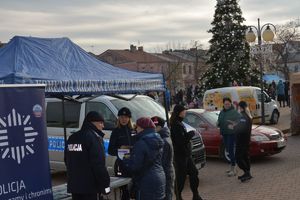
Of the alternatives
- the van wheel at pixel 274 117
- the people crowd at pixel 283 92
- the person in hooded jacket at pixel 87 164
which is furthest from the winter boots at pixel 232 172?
the people crowd at pixel 283 92

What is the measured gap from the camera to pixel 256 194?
31.5ft

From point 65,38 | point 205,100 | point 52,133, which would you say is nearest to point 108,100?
point 52,133

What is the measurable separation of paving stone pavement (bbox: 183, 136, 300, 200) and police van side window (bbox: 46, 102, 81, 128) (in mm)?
3052

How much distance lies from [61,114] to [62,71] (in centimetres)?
439

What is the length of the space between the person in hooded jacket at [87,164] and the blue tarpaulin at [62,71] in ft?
4.03

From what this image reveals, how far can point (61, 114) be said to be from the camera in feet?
38.7

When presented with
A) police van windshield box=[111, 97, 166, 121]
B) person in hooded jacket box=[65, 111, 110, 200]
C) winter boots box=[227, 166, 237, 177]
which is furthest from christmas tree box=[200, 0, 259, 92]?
person in hooded jacket box=[65, 111, 110, 200]

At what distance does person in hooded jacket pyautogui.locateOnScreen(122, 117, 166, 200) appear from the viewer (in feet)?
20.4

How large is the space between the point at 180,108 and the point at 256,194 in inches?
100

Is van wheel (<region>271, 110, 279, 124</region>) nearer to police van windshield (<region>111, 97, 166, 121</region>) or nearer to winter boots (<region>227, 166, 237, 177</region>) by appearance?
winter boots (<region>227, 166, 237, 177</region>)

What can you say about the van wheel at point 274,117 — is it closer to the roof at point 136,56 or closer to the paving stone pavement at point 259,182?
the paving stone pavement at point 259,182

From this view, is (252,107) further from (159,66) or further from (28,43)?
(159,66)

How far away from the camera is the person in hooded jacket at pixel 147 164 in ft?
20.4

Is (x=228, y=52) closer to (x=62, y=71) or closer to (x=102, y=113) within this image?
(x=102, y=113)
